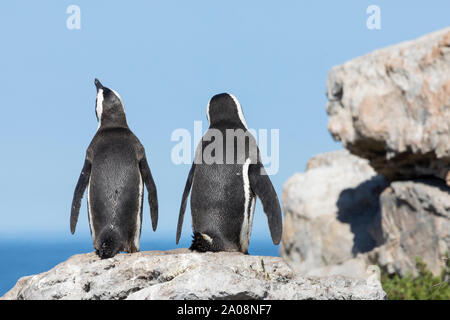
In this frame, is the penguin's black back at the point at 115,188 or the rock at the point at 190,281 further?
the penguin's black back at the point at 115,188

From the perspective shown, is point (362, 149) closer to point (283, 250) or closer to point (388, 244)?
point (388, 244)

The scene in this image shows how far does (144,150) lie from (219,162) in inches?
31.7

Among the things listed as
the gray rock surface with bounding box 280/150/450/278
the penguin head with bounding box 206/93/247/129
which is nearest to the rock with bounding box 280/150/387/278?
the gray rock surface with bounding box 280/150/450/278

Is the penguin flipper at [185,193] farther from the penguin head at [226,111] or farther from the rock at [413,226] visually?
the rock at [413,226]

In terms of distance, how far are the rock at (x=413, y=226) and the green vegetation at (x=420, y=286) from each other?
0.81 ft

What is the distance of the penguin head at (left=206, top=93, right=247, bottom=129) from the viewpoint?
14.6ft

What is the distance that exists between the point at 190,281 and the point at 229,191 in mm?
1308

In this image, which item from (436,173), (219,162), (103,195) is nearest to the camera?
(219,162)

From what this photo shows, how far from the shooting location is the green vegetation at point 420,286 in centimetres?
830

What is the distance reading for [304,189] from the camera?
14586mm

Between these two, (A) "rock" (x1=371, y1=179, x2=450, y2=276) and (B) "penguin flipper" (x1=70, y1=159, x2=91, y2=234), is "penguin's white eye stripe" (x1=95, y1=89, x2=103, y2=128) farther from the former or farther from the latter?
(A) "rock" (x1=371, y1=179, x2=450, y2=276)

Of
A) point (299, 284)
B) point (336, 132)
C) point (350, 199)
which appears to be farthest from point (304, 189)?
point (299, 284)

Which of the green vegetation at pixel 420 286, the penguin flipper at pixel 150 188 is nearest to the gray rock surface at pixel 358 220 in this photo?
the green vegetation at pixel 420 286
